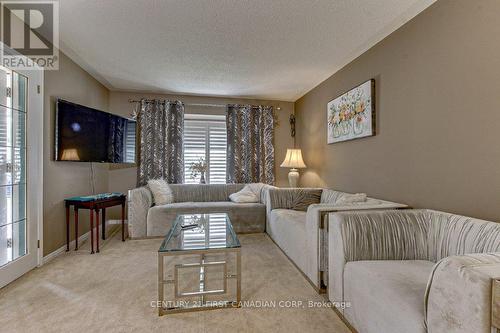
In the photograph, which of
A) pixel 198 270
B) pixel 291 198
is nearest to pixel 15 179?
pixel 198 270

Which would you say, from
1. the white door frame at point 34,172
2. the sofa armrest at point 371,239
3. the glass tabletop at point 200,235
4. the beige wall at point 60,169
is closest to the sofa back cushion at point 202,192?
the beige wall at point 60,169

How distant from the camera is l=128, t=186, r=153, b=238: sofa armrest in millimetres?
3518

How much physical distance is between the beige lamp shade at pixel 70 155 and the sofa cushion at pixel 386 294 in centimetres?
321

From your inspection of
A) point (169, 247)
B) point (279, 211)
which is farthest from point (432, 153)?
point (169, 247)

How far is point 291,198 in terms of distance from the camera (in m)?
3.60

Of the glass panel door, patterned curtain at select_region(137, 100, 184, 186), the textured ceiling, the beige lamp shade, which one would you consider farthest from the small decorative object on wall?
the glass panel door

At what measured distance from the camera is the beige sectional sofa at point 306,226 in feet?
6.61

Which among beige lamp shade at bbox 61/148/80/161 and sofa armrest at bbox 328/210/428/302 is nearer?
sofa armrest at bbox 328/210/428/302

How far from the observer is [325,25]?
239 cm

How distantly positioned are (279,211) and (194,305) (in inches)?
69.2

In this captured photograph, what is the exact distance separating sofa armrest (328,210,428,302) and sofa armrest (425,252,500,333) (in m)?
0.65

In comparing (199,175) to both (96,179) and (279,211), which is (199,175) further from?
(279,211)

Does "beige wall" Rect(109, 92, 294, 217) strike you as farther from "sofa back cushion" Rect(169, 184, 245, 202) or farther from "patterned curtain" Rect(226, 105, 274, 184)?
"sofa back cushion" Rect(169, 184, 245, 202)

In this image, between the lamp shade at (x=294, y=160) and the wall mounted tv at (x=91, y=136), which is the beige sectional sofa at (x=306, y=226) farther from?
the wall mounted tv at (x=91, y=136)
